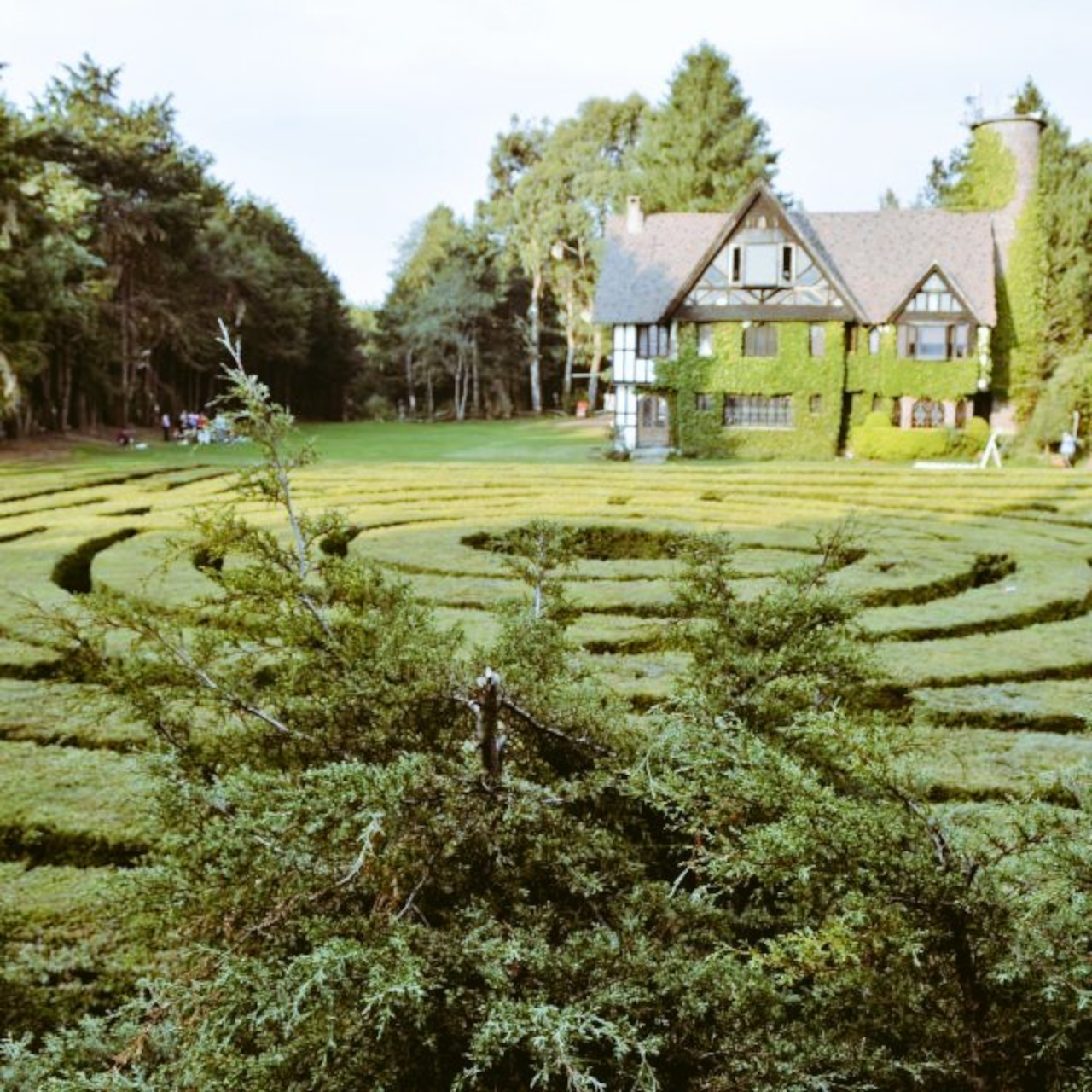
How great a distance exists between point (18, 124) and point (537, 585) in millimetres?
41625

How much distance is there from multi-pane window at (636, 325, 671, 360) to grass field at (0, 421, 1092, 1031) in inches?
501

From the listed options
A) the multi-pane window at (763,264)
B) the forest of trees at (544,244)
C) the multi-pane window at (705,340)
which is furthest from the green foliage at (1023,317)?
the forest of trees at (544,244)

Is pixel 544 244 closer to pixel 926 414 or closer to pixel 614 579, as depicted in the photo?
pixel 926 414

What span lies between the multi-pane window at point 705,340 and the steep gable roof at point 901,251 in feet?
19.5

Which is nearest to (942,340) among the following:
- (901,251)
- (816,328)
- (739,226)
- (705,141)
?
(901,251)

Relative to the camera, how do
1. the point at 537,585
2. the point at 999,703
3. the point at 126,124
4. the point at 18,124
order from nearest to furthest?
the point at 537,585, the point at 999,703, the point at 18,124, the point at 126,124

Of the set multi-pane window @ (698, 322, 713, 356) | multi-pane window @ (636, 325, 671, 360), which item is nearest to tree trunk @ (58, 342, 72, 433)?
multi-pane window @ (636, 325, 671, 360)

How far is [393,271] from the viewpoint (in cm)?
8862

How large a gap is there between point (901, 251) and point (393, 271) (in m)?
49.5

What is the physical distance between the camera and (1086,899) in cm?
368

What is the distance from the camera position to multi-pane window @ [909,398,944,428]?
46.8 meters

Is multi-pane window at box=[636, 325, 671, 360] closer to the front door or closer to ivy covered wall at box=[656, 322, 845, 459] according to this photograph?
ivy covered wall at box=[656, 322, 845, 459]

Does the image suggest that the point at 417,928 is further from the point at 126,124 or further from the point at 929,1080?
the point at 126,124

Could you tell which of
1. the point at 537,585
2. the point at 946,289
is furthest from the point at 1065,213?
the point at 537,585
